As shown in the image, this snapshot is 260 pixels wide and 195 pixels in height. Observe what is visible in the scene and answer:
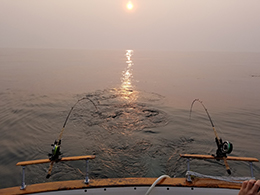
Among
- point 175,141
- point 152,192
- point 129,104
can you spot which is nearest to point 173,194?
point 152,192

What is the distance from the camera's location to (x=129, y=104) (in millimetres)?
13617

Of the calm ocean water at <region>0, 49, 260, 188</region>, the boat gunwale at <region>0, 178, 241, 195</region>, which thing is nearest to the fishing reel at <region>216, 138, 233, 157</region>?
the boat gunwale at <region>0, 178, 241, 195</region>

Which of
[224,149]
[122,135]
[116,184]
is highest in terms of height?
[224,149]

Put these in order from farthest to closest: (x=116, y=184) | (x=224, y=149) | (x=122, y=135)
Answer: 1. (x=122, y=135)
2. (x=224, y=149)
3. (x=116, y=184)

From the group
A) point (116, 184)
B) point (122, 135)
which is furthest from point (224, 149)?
point (122, 135)

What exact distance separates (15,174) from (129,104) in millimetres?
8674

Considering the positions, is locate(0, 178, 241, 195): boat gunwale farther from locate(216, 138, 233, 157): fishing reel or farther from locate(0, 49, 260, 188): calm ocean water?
locate(0, 49, 260, 188): calm ocean water

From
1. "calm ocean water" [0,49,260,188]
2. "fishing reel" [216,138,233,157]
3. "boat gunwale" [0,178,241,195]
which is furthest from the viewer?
"calm ocean water" [0,49,260,188]

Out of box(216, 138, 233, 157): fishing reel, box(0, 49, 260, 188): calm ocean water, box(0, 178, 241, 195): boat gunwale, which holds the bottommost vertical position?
box(0, 49, 260, 188): calm ocean water

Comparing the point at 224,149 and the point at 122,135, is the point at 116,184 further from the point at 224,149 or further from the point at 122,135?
the point at 122,135

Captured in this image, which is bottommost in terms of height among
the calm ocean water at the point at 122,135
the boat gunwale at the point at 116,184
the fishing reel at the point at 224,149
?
the calm ocean water at the point at 122,135

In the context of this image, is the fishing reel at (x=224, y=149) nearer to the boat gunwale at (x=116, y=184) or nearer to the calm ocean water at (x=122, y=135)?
the boat gunwale at (x=116, y=184)

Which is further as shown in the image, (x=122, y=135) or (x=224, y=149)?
(x=122, y=135)

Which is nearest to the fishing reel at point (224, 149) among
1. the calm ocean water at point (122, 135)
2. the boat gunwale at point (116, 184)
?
the boat gunwale at point (116, 184)
